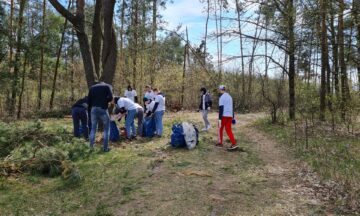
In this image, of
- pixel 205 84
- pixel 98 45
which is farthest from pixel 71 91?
pixel 98 45

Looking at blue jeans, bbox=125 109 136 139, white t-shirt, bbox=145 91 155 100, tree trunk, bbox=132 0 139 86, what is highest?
tree trunk, bbox=132 0 139 86

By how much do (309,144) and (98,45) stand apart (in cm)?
827

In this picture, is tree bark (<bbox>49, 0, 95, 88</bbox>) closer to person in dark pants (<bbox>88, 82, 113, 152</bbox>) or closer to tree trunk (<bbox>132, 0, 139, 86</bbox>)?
person in dark pants (<bbox>88, 82, 113, 152</bbox>)

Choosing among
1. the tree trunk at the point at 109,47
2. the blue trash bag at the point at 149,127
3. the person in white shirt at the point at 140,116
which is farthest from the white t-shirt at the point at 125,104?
the tree trunk at the point at 109,47

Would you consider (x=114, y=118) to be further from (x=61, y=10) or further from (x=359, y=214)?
(x=359, y=214)

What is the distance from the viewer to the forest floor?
5.98 m

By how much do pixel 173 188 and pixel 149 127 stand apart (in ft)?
19.3

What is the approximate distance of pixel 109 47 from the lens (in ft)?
44.8

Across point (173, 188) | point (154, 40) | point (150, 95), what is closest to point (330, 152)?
point (173, 188)

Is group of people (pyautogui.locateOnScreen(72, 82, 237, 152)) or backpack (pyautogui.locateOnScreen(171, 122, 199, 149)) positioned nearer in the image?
group of people (pyautogui.locateOnScreen(72, 82, 237, 152))

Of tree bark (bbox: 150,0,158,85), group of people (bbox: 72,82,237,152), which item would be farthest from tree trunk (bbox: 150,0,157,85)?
group of people (bbox: 72,82,237,152)

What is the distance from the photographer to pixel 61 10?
12.5m

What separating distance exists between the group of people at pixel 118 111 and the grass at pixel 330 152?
2.13 meters

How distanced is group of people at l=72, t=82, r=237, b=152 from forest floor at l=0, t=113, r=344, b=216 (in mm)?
837
